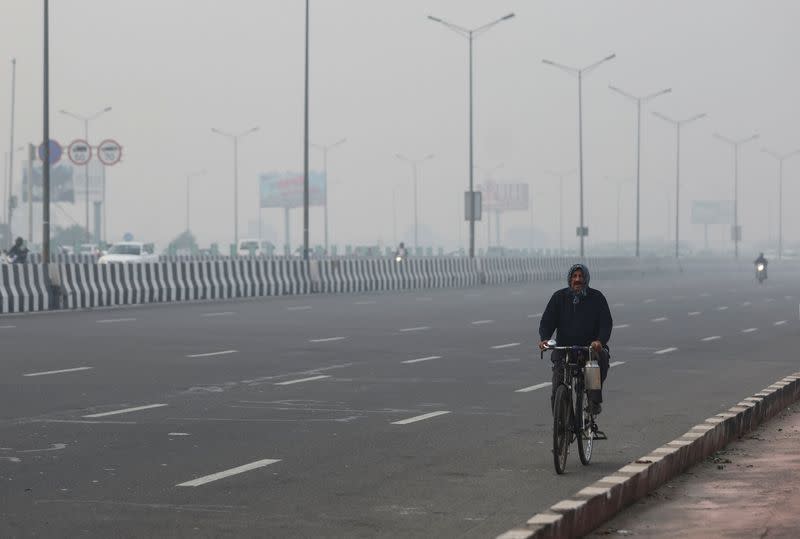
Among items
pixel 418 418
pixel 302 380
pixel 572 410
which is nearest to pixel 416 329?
pixel 302 380

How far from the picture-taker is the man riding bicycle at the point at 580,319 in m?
11.9

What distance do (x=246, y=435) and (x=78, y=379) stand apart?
231 inches

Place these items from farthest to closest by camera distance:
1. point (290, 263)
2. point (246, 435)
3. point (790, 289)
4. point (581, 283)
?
point (790, 289), point (290, 263), point (246, 435), point (581, 283)

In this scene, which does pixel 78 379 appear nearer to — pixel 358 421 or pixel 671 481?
pixel 358 421

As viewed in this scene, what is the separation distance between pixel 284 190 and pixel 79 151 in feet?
316

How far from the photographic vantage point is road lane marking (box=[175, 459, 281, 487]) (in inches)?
439

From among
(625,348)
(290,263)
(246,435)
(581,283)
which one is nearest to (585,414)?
(581,283)

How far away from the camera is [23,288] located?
36688mm

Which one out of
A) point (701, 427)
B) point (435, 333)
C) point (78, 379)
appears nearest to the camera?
point (701, 427)

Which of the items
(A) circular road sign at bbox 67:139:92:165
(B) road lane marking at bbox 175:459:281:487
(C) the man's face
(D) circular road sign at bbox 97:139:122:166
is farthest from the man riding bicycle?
(D) circular road sign at bbox 97:139:122:166

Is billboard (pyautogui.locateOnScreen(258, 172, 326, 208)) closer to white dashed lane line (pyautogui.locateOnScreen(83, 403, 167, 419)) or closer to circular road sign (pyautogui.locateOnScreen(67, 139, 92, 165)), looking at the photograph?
circular road sign (pyautogui.locateOnScreen(67, 139, 92, 165))

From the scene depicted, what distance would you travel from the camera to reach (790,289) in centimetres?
6319

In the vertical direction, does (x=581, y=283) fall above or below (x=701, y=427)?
above

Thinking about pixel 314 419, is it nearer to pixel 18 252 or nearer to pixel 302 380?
pixel 302 380
